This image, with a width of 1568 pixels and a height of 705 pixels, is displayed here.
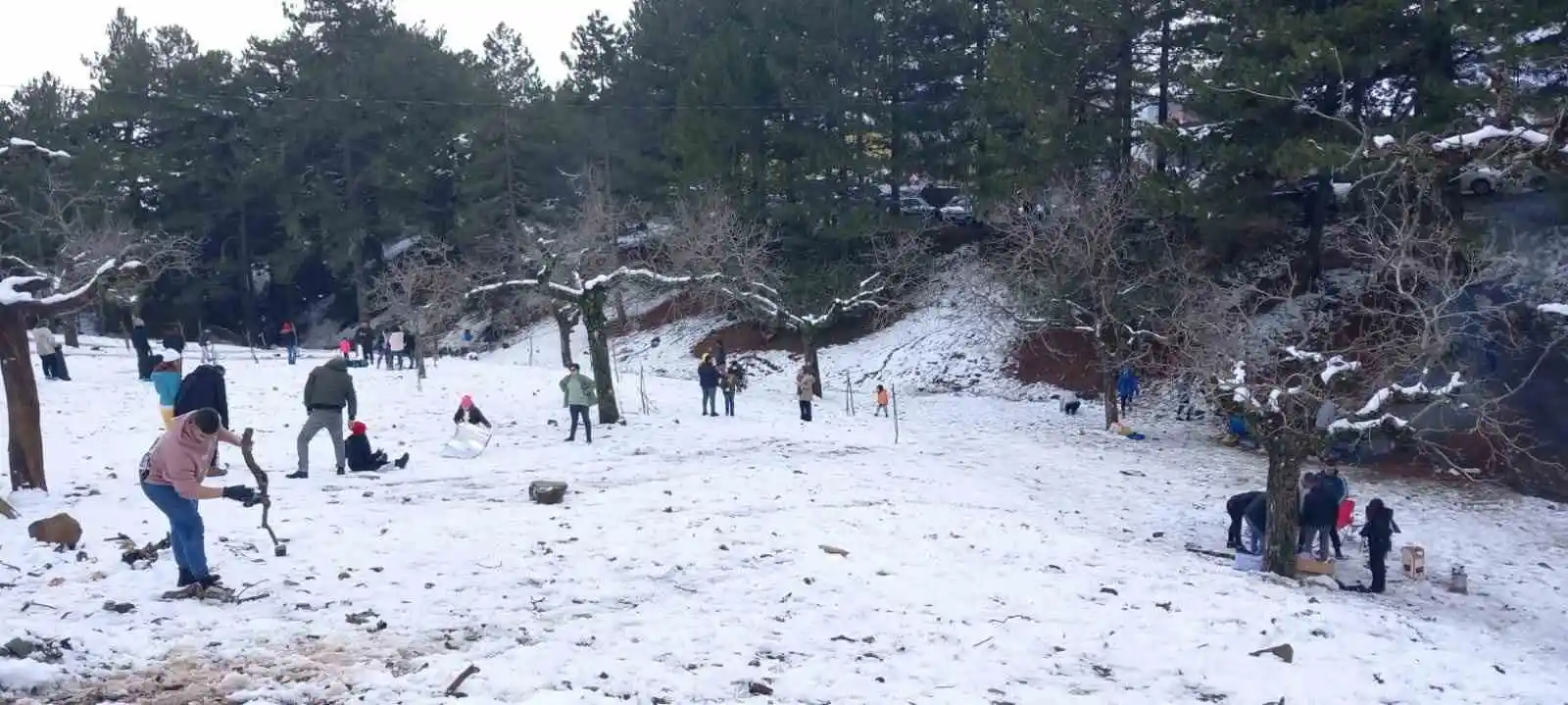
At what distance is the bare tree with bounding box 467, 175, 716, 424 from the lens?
20.6 meters

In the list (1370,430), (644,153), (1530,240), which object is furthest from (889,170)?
(1370,430)

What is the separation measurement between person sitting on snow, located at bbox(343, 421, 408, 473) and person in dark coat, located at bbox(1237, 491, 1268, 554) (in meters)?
11.8

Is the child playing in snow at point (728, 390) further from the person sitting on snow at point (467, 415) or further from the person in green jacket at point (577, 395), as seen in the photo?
the person sitting on snow at point (467, 415)

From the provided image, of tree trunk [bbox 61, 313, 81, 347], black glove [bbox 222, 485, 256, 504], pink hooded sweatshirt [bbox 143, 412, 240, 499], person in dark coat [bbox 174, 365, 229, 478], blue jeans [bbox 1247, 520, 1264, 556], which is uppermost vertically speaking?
tree trunk [bbox 61, 313, 81, 347]

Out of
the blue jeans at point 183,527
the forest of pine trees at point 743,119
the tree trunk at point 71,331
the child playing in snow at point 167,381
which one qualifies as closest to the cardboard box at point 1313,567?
the forest of pine trees at point 743,119

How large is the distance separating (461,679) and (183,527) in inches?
120

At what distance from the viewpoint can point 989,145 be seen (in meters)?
32.6

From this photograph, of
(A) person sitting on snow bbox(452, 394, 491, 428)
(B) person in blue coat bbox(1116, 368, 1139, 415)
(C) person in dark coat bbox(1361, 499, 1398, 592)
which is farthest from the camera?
(B) person in blue coat bbox(1116, 368, 1139, 415)

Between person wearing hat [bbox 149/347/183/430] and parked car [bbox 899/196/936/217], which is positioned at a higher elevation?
parked car [bbox 899/196/936/217]

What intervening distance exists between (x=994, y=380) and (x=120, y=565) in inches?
1086

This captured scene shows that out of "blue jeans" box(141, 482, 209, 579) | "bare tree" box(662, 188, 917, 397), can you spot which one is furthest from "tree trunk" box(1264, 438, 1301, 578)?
"bare tree" box(662, 188, 917, 397)

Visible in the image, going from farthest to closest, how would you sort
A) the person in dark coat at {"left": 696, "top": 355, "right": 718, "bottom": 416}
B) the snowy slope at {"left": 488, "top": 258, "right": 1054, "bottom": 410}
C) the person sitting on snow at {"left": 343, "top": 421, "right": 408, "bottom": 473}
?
1. the snowy slope at {"left": 488, "top": 258, "right": 1054, "bottom": 410}
2. the person in dark coat at {"left": 696, "top": 355, "right": 718, "bottom": 416}
3. the person sitting on snow at {"left": 343, "top": 421, "right": 408, "bottom": 473}

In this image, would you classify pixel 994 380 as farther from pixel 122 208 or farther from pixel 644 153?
pixel 122 208

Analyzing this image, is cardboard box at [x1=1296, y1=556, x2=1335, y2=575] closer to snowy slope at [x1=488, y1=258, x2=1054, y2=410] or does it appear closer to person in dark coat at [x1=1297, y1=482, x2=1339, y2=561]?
person in dark coat at [x1=1297, y1=482, x2=1339, y2=561]
